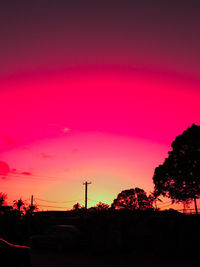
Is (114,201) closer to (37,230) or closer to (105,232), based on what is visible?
(37,230)

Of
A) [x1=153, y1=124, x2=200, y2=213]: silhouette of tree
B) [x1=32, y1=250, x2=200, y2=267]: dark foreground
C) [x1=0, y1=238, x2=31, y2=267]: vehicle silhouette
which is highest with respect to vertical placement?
[x1=153, y1=124, x2=200, y2=213]: silhouette of tree

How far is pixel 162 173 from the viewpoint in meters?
40.5

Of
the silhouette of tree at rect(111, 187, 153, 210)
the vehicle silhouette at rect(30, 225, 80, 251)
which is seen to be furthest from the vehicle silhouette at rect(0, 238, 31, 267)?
the silhouette of tree at rect(111, 187, 153, 210)

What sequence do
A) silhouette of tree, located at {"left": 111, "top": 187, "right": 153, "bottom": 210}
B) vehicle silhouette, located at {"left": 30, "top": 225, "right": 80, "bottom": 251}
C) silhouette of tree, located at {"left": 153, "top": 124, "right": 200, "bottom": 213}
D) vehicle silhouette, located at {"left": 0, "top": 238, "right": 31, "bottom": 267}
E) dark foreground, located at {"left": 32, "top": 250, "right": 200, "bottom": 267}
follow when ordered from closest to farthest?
vehicle silhouette, located at {"left": 0, "top": 238, "right": 31, "bottom": 267}
dark foreground, located at {"left": 32, "top": 250, "right": 200, "bottom": 267}
vehicle silhouette, located at {"left": 30, "top": 225, "right": 80, "bottom": 251}
silhouette of tree, located at {"left": 153, "top": 124, "right": 200, "bottom": 213}
silhouette of tree, located at {"left": 111, "top": 187, "right": 153, "bottom": 210}

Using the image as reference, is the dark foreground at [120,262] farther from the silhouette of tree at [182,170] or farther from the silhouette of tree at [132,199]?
the silhouette of tree at [132,199]

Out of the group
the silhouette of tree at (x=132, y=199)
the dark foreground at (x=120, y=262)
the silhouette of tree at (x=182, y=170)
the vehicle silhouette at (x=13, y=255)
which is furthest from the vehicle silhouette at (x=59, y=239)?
the silhouette of tree at (x=132, y=199)

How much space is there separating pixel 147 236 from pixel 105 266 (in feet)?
22.0

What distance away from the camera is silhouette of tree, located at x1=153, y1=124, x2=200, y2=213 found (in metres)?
38.1

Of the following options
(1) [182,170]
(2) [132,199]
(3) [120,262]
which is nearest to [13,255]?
(3) [120,262]

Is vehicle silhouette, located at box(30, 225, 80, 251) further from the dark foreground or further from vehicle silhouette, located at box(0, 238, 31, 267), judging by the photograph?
vehicle silhouette, located at box(0, 238, 31, 267)

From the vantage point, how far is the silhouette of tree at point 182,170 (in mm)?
38094

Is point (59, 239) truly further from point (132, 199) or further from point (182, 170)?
point (132, 199)

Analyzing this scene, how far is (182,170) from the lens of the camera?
3888 centimetres

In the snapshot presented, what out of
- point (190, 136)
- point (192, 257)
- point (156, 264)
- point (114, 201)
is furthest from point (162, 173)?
point (114, 201)
